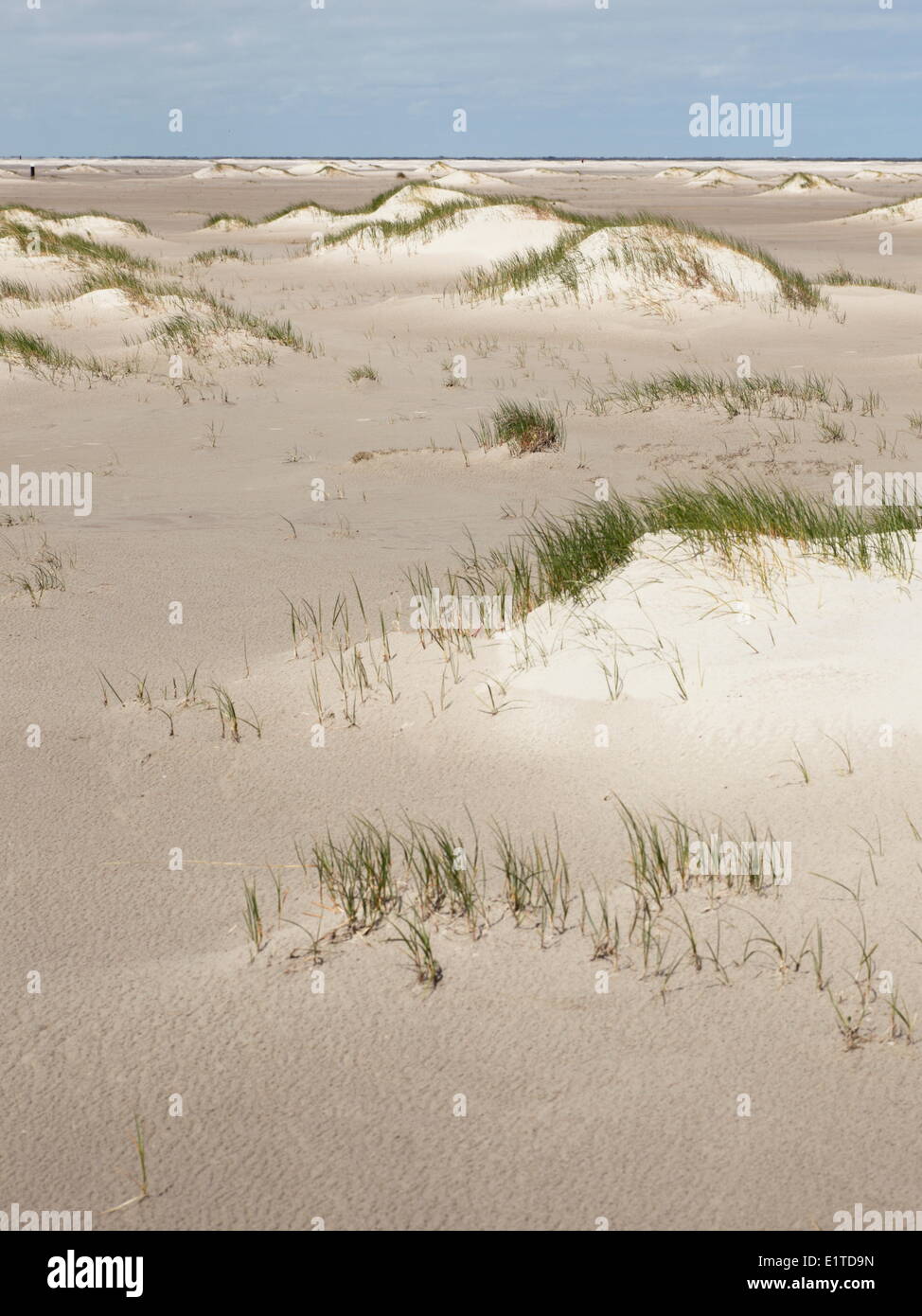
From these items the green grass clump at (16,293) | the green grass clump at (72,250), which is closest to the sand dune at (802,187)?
the green grass clump at (72,250)

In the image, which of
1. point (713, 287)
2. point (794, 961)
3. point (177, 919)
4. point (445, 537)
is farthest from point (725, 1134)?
point (713, 287)

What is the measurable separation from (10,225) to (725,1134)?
78.9 ft

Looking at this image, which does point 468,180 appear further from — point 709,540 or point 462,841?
point 462,841

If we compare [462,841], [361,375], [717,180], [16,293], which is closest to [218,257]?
[16,293]

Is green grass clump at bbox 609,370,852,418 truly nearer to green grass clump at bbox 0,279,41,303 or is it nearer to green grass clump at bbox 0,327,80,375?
green grass clump at bbox 0,327,80,375

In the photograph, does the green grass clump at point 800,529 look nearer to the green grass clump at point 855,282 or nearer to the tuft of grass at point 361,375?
the tuft of grass at point 361,375

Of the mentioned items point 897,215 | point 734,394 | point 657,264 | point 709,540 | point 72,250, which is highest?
point 897,215

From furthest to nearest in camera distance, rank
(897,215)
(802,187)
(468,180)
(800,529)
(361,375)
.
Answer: (802,187)
(468,180)
(897,215)
(361,375)
(800,529)

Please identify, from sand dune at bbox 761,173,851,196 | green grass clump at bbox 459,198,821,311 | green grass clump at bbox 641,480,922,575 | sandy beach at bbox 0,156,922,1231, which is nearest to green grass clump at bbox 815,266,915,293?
green grass clump at bbox 459,198,821,311

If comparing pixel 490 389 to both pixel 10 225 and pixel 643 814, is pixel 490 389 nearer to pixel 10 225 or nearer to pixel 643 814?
pixel 643 814

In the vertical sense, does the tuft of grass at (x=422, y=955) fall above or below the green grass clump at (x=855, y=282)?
below

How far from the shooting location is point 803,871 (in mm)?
3082

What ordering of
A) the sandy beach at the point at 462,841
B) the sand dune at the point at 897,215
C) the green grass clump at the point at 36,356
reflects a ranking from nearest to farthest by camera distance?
the sandy beach at the point at 462,841
the green grass clump at the point at 36,356
the sand dune at the point at 897,215

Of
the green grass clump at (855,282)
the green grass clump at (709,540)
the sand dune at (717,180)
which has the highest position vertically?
the sand dune at (717,180)
